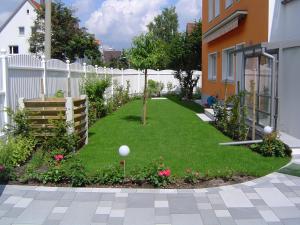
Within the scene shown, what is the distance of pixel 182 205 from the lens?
5367 millimetres

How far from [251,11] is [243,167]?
688 centimetres

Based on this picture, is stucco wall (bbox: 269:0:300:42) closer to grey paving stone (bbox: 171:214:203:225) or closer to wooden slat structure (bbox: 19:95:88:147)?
wooden slat structure (bbox: 19:95:88:147)

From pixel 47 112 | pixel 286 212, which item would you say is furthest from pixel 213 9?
pixel 286 212

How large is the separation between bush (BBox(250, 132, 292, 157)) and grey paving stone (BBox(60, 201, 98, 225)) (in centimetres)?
414

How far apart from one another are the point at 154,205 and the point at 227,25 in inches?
446

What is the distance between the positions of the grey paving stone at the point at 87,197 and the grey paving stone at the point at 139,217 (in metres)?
0.65

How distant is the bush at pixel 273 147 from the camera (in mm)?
8172

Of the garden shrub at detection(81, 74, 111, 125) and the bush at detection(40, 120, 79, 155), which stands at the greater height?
the garden shrub at detection(81, 74, 111, 125)

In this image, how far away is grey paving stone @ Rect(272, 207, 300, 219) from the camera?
4.92m

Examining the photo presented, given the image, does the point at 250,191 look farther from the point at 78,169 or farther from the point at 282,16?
the point at 282,16

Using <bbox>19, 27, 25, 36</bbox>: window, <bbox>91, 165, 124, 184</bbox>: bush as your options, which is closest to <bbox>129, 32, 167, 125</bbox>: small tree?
<bbox>91, 165, 124, 184</bbox>: bush

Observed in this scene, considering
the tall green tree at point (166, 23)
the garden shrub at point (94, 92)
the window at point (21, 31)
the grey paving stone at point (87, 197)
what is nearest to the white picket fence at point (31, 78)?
the garden shrub at point (94, 92)

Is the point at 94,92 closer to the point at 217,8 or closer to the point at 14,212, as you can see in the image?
the point at 217,8

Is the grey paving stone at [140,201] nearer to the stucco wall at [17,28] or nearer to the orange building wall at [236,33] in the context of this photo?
the orange building wall at [236,33]
